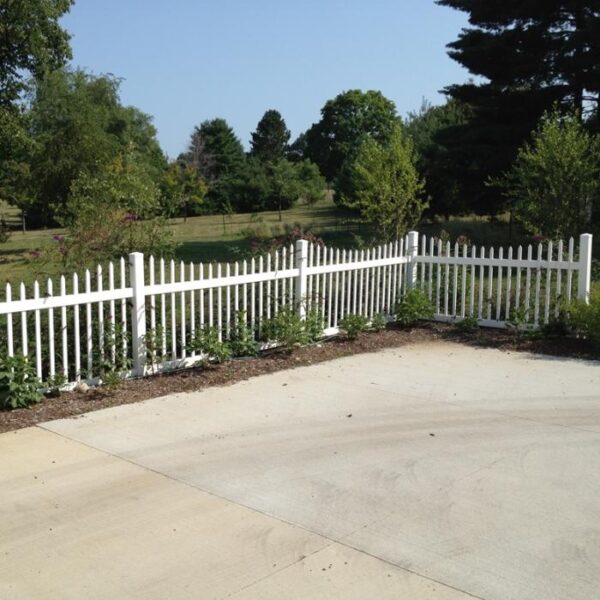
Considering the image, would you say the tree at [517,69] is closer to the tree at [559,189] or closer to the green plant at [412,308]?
the tree at [559,189]

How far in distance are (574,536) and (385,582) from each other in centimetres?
123

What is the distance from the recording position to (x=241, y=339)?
27.6ft

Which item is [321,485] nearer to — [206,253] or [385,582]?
[385,582]

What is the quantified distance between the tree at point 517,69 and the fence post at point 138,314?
17284mm

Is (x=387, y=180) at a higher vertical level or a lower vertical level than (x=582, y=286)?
higher

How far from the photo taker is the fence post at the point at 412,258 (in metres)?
11.1

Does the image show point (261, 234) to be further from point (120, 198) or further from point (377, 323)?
point (377, 323)

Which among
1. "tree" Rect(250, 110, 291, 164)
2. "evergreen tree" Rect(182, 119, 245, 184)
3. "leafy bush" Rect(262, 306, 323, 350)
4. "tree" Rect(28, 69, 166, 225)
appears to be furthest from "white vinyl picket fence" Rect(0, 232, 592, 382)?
"tree" Rect(250, 110, 291, 164)

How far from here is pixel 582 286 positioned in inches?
388

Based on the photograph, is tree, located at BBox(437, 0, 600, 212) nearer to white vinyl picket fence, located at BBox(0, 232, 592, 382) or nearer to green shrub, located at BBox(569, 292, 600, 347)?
white vinyl picket fence, located at BBox(0, 232, 592, 382)

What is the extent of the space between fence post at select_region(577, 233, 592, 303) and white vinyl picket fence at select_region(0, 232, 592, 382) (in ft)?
0.04

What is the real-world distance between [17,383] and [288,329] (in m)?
3.42

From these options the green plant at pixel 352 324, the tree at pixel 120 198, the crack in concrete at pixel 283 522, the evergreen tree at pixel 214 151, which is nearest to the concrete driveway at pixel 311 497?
the crack in concrete at pixel 283 522

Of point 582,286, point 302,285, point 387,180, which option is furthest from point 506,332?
point 387,180
